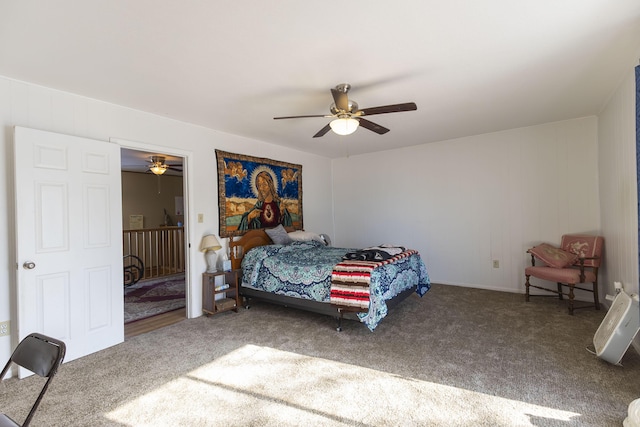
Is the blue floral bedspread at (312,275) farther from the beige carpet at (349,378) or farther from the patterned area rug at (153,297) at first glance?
the patterned area rug at (153,297)

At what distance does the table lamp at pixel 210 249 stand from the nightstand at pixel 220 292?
0.39 feet

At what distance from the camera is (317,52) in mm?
2242

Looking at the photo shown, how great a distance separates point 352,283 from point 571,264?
3.08m

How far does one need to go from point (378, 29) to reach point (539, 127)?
376 centimetres

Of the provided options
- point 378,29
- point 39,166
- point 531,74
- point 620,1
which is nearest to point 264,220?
point 39,166

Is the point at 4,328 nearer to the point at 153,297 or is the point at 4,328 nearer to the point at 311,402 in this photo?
the point at 153,297

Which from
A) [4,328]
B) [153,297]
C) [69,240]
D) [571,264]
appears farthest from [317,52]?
[153,297]

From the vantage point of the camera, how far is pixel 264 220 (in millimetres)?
4988

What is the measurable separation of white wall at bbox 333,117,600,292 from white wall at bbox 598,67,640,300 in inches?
14.2

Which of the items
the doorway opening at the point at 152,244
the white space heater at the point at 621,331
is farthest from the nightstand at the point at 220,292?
the white space heater at the point at 621,331

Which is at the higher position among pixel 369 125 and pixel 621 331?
pixel 369 125

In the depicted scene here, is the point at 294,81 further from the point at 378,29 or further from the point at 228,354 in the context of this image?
the point at 228,354

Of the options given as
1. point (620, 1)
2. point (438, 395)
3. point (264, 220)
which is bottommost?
point (438, 395)

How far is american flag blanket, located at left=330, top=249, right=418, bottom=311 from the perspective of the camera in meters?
3.12
